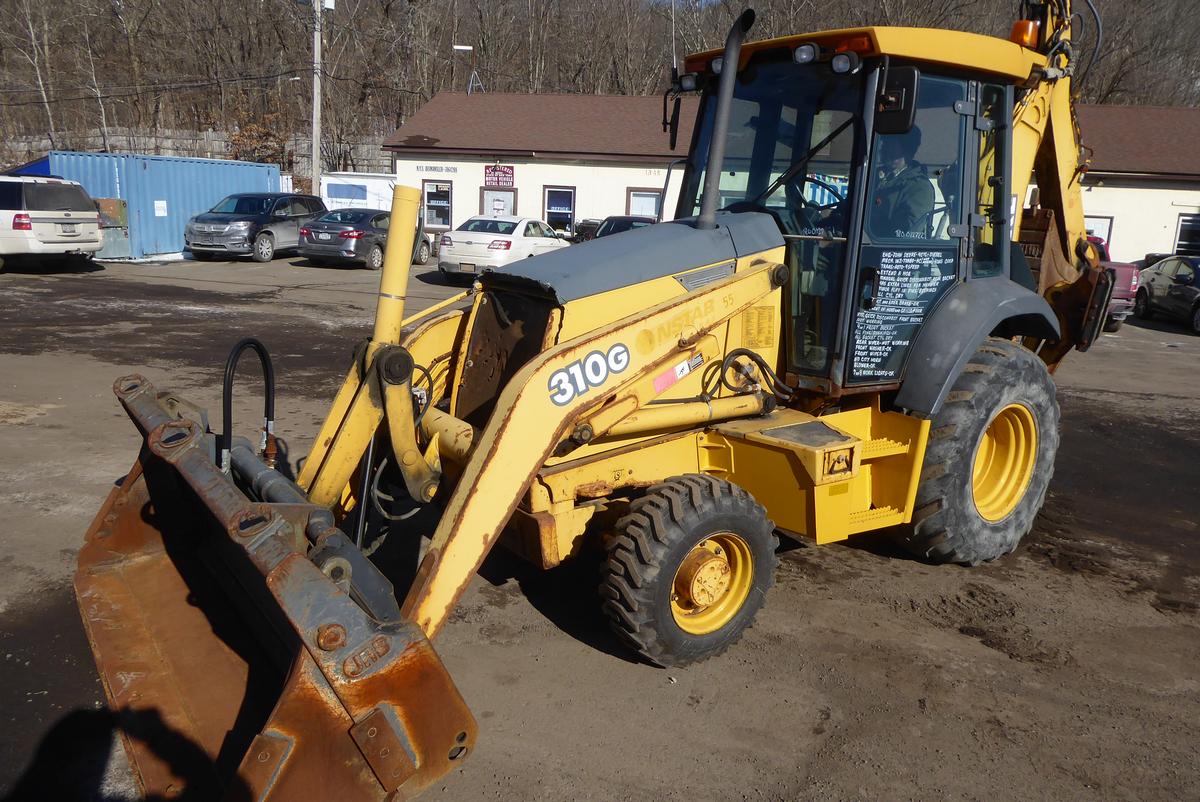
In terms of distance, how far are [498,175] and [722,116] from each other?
77.5 feet

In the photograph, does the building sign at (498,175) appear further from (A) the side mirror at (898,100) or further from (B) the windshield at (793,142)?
(A) the side mirror at (898,100)

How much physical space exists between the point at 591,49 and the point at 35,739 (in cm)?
4775

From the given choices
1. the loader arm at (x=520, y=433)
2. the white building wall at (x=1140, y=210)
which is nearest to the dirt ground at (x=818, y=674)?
the loader arm at (x=520, y=433)

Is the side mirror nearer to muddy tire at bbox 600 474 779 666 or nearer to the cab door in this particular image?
the cab door

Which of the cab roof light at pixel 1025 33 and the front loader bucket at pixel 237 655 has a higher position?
the cab roof light at pixel 1025 33

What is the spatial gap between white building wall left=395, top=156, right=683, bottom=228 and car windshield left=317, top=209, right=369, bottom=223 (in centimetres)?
462

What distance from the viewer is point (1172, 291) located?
1800 centimetres

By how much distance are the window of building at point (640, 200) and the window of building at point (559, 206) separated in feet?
5.53

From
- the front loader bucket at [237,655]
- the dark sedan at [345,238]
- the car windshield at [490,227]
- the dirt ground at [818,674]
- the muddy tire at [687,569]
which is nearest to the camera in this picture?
the front loader bucket at [237,655]

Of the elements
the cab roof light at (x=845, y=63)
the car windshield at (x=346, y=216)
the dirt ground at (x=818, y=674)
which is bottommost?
the dirt ground at (x=818, y=674)

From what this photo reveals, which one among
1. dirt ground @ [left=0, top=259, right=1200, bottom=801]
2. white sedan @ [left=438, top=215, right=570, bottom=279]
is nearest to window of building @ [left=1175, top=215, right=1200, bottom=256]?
white sedan @ [left=438, top=215, right=570, bottom=279]

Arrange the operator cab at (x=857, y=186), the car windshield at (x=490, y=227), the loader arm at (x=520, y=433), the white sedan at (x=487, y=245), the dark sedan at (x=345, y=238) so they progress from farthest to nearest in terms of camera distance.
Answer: the dark sedan at (x=345, y=238), the car windshield at (x=490, y=227), the white sedan at (x=487, y=245), the operator cab at (x=857, y=186), the loader arm at (x=520, y=433)

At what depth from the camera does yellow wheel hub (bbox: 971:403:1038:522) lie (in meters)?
5.58

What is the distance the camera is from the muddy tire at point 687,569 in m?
3.90
